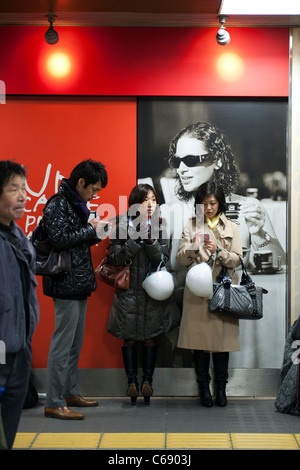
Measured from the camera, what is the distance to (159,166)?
5.58 metres

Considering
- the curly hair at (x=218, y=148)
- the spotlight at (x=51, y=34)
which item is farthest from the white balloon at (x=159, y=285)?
the spotlight at (x=51, y=34)

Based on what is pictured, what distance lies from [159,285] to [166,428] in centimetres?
112

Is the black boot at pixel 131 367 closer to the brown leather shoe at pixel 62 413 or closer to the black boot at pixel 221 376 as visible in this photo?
the brown leather shoe at pixel 62 413

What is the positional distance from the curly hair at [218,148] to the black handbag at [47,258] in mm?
1426

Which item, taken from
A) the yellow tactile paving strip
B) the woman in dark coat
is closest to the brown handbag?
the woman in dark coat

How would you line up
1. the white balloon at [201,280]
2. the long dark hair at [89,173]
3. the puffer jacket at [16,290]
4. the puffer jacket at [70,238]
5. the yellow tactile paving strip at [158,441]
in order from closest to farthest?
the puffer jacket at [16,290]
the yellow tactile paving strip at [158,441]
the puffer jacket at [70,238]
the long dark hair at [89,173]
the white balloon at [201,280]

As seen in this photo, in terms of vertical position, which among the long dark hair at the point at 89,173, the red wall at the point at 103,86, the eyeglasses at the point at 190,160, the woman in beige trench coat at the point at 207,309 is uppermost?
the red wall at the point at 103,86

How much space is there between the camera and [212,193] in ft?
17.3

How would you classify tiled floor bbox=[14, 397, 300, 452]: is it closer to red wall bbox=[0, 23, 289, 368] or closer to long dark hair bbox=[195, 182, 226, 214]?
red wall bbox=[0, 23, 289, 368]

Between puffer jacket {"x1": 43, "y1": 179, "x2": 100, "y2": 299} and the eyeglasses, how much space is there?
3.66ft

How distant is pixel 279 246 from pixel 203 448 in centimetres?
205

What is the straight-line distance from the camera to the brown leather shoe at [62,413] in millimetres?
4844
